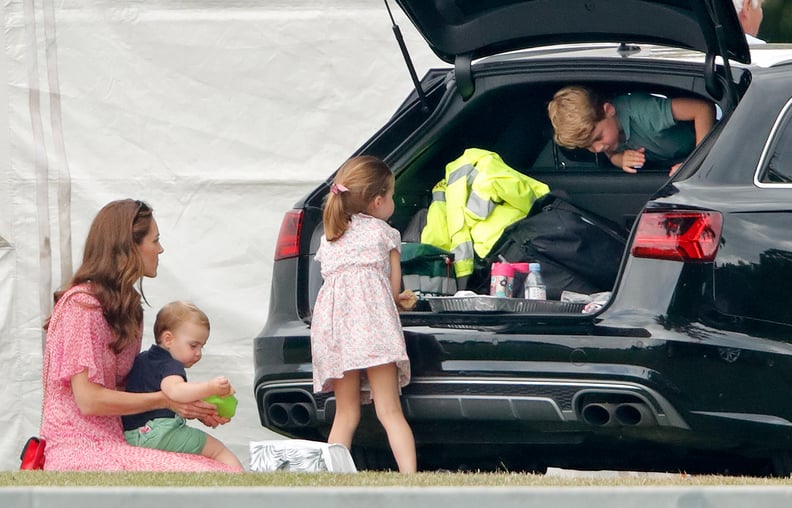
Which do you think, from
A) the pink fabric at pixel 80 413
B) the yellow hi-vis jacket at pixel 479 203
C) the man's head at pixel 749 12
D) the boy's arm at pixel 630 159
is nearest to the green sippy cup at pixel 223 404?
the pink fabric at pixel 80 413

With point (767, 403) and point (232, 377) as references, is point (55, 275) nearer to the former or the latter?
point (232, 377)

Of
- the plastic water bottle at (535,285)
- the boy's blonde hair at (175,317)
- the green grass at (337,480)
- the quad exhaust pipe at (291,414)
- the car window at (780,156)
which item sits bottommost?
the green grass at (337,480)

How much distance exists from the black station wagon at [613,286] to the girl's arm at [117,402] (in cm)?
34

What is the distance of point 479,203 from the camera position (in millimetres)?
5938

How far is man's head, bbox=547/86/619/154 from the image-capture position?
6.01m

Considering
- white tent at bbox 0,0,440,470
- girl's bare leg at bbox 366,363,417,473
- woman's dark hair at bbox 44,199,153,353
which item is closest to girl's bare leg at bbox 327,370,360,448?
girl's bare leg at bbox 366,363,417,473

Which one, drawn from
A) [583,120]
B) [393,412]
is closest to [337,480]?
[393,412]

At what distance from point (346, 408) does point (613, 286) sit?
1.01m

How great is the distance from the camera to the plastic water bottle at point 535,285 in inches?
220

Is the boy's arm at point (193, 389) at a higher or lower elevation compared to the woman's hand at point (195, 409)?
higher

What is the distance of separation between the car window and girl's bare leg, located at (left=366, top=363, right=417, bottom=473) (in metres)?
1.39

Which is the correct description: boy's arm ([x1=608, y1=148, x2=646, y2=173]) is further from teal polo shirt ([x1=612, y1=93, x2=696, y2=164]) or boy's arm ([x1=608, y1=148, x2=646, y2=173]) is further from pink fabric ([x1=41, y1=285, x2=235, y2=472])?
pink fabric ([x1=41, y1=285, x2=235, y2=472])

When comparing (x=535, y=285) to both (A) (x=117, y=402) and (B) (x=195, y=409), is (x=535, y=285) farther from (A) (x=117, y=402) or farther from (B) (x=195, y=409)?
(A) (x=117, y=402)

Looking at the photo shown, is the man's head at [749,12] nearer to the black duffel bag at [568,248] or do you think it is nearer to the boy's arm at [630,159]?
the boy's arm at [630,159]
